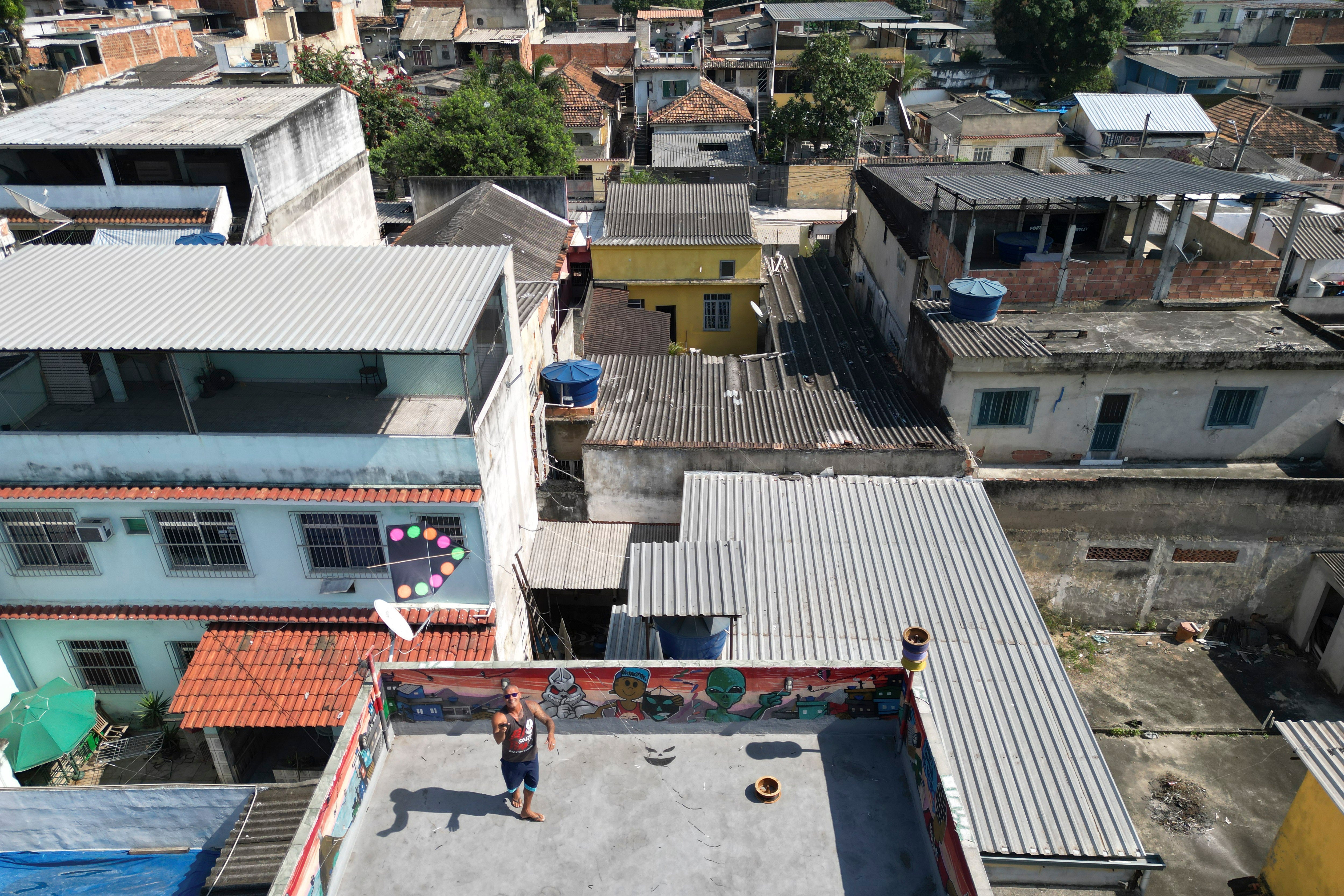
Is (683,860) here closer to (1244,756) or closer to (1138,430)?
(1244,756)

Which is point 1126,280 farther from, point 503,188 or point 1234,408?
point 503,188

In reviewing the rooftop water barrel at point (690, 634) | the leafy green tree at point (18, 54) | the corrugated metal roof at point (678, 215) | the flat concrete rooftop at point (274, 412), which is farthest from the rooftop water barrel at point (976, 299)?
the leafy green tree at point (18, 54)

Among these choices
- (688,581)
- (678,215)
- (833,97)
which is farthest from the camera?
(833,97)

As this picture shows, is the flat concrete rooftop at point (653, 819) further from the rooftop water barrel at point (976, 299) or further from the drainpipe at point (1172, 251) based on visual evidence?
the drainpipe at point (1172, 251)

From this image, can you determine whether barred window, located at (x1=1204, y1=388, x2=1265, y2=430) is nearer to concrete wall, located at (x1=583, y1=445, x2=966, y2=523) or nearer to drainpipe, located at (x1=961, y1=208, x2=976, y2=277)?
drainpipe, located at (x1=961, y1=208, x2=976, y2=277)

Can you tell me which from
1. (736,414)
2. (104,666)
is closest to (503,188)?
→ (736,414)

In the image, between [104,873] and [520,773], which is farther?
[104,873]
